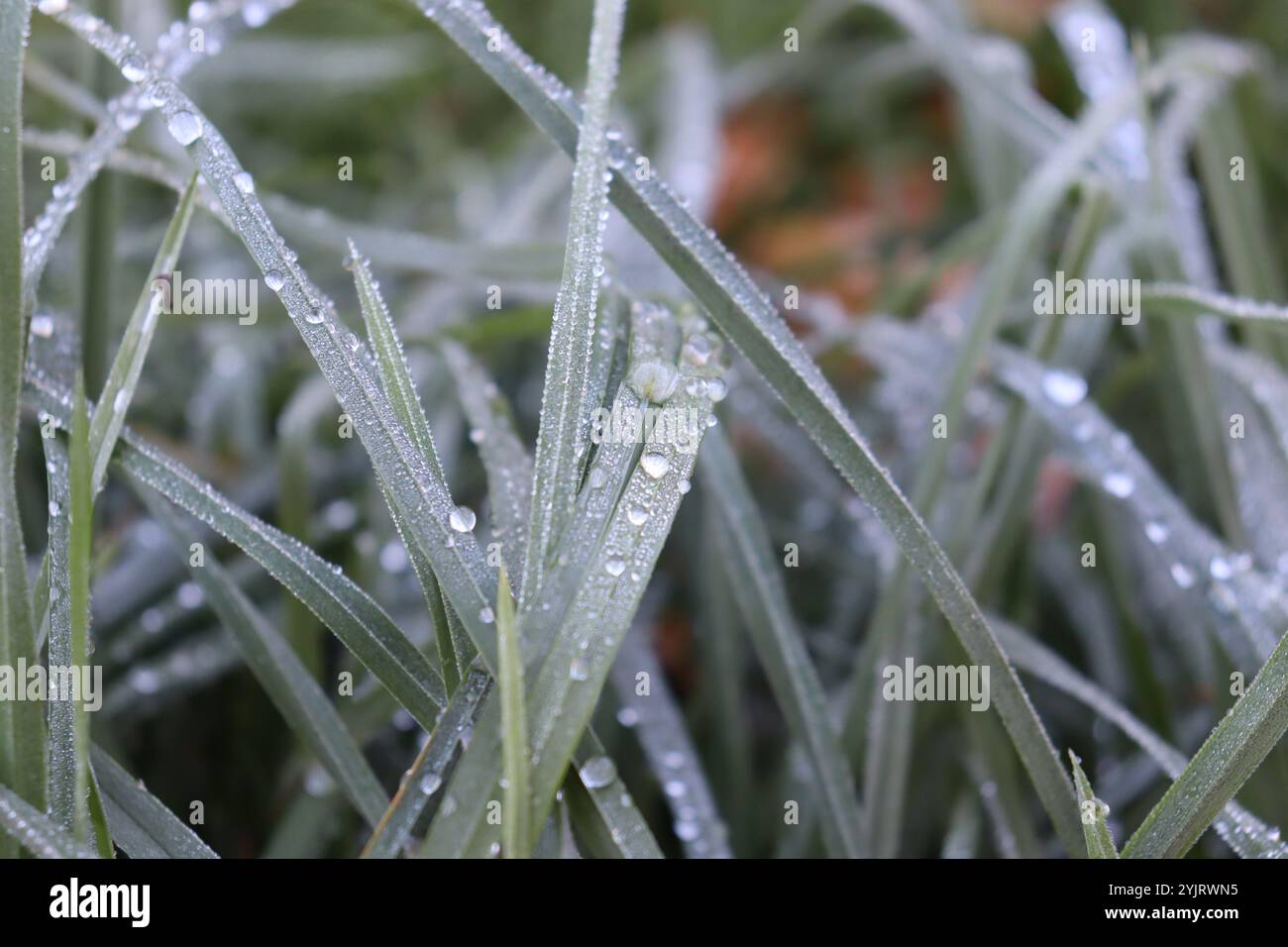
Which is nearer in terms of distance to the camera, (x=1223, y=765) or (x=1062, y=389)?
(x=1223, y=765)

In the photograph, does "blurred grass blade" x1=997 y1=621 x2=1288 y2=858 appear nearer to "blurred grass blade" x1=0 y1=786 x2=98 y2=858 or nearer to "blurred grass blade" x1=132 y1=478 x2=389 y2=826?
"blurred grass blade" x1=132 y1=478 x2=389 y2=826

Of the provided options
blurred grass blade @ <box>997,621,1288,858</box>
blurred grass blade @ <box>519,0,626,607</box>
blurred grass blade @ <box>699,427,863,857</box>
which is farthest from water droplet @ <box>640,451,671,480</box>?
blurred grass blade @ <box>997,621,1288,858</box>

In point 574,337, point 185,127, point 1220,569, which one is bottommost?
point 1220,569

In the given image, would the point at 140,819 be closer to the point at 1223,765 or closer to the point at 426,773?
the point at 426,773

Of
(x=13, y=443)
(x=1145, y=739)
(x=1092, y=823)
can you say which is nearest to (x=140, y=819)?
(x=13, y=443)

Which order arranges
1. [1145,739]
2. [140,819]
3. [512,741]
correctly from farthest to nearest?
[1145,739], [140,819], [512,741]

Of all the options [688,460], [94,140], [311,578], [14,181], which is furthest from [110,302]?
[688,460]
